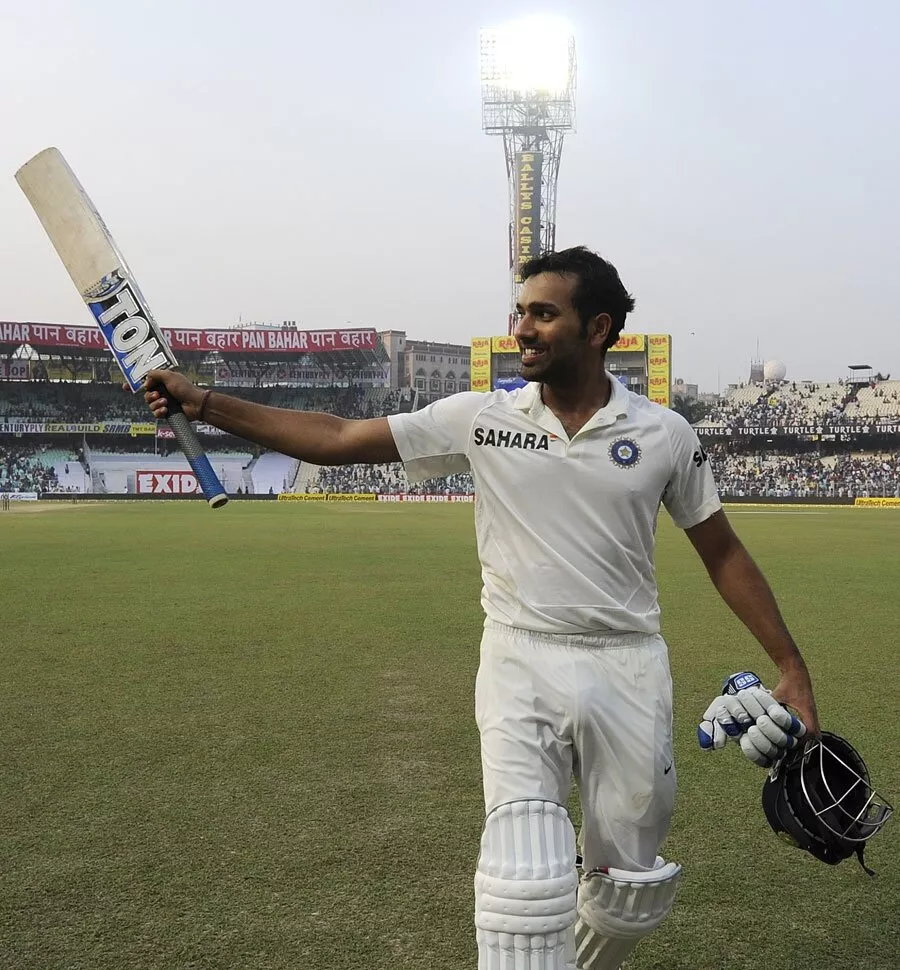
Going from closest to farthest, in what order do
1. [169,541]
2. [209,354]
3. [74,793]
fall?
1. [74,793]
2. [169,541]
3. [209,354]

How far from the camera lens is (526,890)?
8.86 ft

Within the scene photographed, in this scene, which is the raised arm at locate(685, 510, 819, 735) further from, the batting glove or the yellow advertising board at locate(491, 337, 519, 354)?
the yellow advertising board at locate(491, 337, 519, 354)

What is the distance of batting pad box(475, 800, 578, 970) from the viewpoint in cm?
268

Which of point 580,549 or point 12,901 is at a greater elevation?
point 580,549

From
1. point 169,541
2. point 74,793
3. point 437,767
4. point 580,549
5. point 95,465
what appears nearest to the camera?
point 580,549

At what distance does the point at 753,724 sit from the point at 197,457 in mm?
2137

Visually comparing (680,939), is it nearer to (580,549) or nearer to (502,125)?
(580,549)

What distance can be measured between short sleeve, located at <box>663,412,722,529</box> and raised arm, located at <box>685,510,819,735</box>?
0.07 m

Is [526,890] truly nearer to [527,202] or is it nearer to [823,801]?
[823,801]

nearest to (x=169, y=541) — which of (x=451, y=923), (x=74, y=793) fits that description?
→ (x=74, y=793)

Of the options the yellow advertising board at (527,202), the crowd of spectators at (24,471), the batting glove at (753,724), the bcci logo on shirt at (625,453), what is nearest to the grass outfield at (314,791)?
the batting glove at (753,724)

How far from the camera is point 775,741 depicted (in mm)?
3213

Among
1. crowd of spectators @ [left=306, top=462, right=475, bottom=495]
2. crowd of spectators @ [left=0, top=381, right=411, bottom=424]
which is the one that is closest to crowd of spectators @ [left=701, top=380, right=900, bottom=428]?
crowd of spectators @ [left=306, top=462, right=475, bottom=495]

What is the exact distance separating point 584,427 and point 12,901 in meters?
3.10
